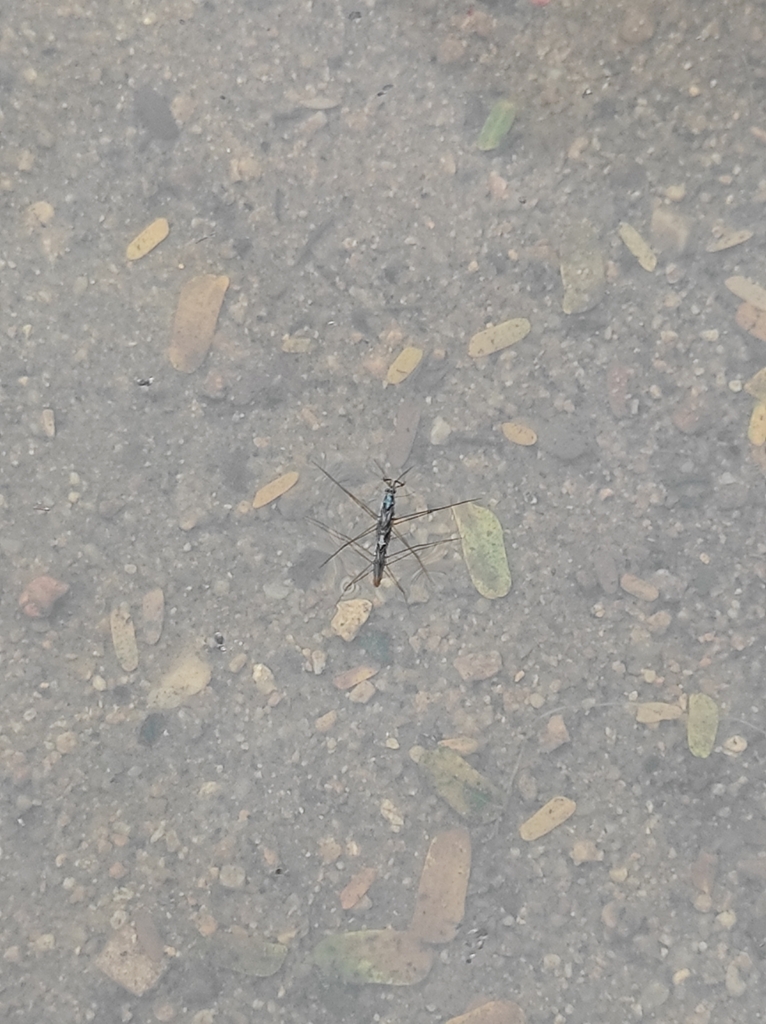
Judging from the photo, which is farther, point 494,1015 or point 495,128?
point 495,128

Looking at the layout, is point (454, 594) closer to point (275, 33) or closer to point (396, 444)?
point (396, 444)

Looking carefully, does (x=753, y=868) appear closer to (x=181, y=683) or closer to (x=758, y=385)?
(x=758, y=385)

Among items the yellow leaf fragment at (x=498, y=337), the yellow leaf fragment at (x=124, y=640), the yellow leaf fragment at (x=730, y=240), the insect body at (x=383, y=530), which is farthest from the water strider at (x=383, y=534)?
the yellow leaf fragment at (x=730, y=240)

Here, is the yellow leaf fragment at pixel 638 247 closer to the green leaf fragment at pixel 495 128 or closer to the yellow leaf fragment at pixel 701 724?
the green leaf fragment at pixel 495 128

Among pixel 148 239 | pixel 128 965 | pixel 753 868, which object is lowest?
pixel 753 868

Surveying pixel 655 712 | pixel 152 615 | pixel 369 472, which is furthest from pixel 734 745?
pixel 152 615
